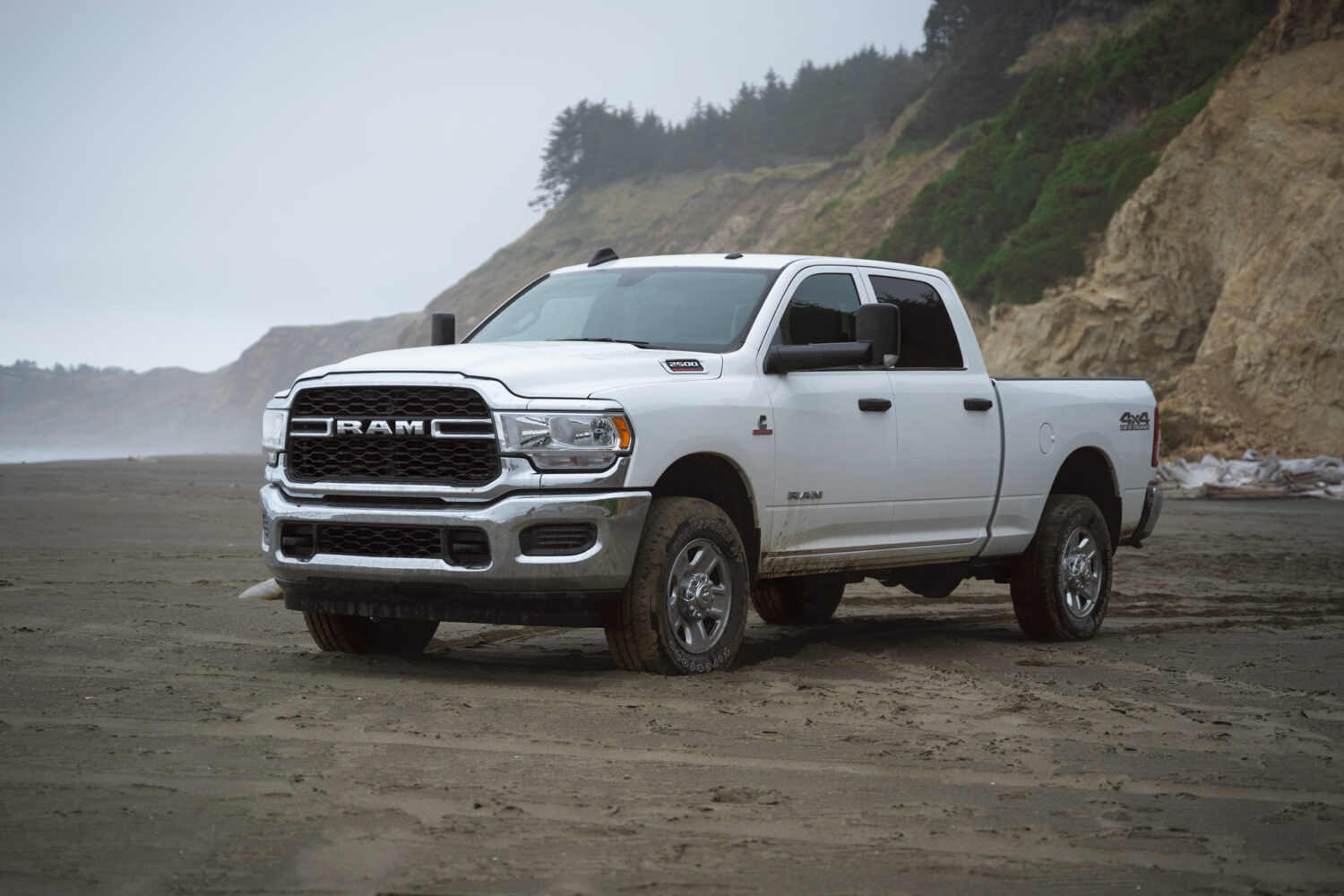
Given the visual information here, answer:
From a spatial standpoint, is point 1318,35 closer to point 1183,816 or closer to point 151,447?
point 1183,816

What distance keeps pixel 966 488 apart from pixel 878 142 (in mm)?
58030

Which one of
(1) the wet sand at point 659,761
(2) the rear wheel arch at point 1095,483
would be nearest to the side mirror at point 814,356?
(1) the wet sand at point 659,761

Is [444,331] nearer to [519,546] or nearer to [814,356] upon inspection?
[814,356]

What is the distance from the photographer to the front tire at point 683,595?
6.71 metres

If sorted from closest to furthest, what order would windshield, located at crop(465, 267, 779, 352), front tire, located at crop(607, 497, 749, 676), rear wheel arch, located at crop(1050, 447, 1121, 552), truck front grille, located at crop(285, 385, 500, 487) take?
truck front grille, located at crop(285, 385, 500, 487)
front tire, located at crop(607, 497, 749, 676)
windshield, located at crop(465, 267, 779, 352)
rear wheel arch, located at crop(1050, 447, 1121, 552)

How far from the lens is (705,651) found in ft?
23.1

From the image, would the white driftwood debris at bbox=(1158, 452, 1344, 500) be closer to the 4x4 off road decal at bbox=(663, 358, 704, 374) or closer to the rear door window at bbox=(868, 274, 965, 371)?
the rear door window at bbox=(868, 274, 965, 371)

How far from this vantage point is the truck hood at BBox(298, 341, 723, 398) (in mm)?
6578

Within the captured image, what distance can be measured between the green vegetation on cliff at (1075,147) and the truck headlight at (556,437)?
1126 inches

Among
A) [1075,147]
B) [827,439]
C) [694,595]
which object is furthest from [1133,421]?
[1075,147]

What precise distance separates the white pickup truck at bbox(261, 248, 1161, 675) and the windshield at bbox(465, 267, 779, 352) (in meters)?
0.02

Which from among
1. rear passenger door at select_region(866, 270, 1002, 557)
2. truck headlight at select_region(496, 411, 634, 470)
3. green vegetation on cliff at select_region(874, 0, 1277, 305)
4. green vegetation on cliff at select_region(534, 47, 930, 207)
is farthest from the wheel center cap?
green vegetation on cliff at select_region(534, 47, 930, 207)

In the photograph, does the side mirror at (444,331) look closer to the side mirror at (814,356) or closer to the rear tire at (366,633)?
the rear tire at (366,633)

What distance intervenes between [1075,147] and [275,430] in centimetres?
3205
